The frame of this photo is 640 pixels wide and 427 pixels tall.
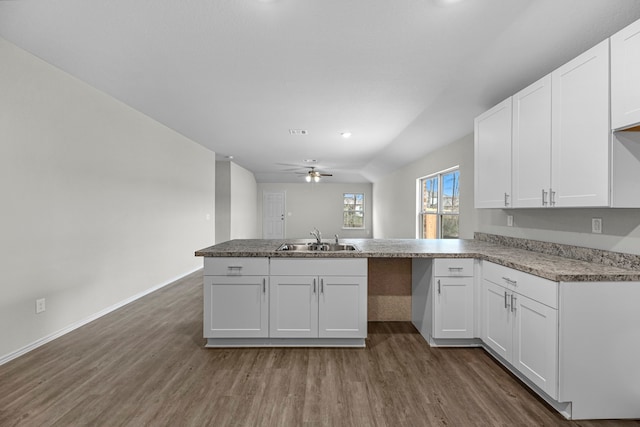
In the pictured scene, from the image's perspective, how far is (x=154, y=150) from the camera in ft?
14.7

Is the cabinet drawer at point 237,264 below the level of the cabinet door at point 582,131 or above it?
below

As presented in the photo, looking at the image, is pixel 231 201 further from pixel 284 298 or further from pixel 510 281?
pixel 510 281

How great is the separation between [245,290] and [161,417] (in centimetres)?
104

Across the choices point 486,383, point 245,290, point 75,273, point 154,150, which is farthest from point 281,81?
point 486,383

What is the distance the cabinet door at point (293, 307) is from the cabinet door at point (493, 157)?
5.87ft

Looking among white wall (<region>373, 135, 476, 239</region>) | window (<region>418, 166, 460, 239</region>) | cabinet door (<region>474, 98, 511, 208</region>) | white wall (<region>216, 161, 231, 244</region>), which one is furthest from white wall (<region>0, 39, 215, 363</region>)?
window (<region>418, 166, 460, 239</region>)

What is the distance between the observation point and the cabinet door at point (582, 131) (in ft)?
5.84

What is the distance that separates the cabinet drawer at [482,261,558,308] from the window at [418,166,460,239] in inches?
86.5

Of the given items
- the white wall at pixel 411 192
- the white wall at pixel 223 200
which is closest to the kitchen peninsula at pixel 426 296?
the white wall at pixel 411 192

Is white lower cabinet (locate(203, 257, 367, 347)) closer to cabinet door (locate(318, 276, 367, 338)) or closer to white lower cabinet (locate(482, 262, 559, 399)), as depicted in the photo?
cabinet door (locate(318, 276, 367, 338))

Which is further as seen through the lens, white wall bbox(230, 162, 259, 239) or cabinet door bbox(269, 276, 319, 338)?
white wall bbox(230, 162, 259, 239)

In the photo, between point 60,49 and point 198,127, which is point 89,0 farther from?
point 198,127

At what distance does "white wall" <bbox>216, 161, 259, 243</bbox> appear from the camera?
7.81 m

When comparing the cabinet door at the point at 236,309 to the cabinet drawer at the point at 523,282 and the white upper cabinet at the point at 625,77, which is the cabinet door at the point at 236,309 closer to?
the cabinet drawer at the point at 523,282
